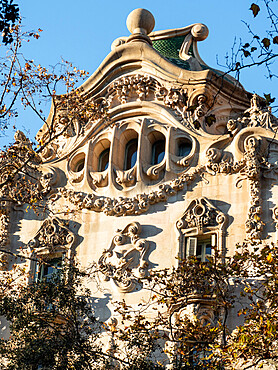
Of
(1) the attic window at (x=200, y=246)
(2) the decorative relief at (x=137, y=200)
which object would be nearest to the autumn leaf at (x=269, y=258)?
(1) the attic window at (x=200, y=246)

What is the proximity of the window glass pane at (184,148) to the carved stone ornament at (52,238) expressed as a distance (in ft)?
Answer: 12.6

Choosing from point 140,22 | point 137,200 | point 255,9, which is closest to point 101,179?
point 137,200

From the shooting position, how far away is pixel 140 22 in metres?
34.4

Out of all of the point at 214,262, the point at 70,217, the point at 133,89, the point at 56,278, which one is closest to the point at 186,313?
the point at 214,262

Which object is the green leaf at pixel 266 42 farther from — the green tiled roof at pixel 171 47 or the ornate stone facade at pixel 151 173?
the green tiled roof at pixel 171 47

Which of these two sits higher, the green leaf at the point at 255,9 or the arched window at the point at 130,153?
the arched window at the point at 130,153

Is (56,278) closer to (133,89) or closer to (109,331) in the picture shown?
(109,331)

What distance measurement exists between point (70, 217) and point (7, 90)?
6.09 metres

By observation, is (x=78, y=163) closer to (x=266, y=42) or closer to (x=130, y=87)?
(x=130, y=87)

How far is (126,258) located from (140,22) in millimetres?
8242

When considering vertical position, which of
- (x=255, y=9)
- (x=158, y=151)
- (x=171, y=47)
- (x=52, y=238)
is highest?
(x=171, y=47)

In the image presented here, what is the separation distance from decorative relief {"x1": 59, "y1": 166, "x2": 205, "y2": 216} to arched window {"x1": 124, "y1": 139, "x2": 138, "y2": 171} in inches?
59.7

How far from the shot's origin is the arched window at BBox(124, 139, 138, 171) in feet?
106

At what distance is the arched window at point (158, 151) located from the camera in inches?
1265
